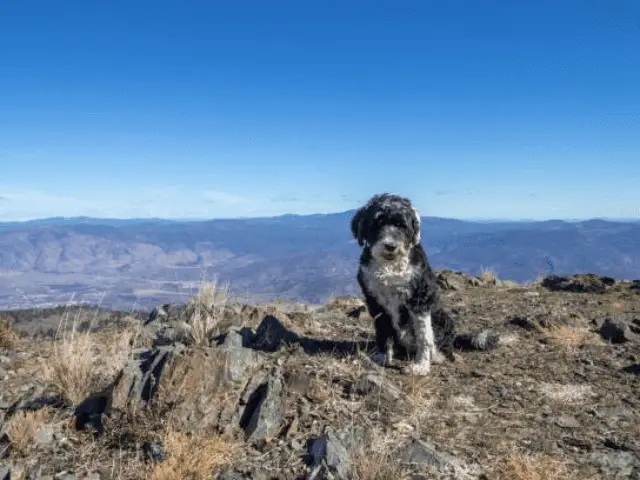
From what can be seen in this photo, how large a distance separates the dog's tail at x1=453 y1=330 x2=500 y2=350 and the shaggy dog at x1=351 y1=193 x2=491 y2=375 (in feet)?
2.90

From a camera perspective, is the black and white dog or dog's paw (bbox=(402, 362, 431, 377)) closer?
the black and white dog

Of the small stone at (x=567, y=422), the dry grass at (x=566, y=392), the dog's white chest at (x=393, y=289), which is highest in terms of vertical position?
the dog's white chest at (x=393, y=289)

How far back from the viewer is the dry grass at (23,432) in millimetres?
4254

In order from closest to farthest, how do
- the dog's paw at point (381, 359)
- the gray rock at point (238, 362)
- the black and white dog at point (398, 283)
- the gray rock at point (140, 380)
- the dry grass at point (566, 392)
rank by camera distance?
1. the gray rock at point (140, 380)
2. the gray rock at point (238, 362)
3. the dry grass at point (566, 392)
4. the black and white dog at point (398, 283)
5. the dog's paw at point (381, 359)

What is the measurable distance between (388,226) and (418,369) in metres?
1.72

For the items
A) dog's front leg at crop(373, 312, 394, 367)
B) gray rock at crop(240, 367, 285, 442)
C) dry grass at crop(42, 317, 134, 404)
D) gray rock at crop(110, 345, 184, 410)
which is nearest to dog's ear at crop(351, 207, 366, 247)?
dog's front leg at crop(373, 312, 394, 367)

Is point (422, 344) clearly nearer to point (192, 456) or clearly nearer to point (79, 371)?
point (192, 456)

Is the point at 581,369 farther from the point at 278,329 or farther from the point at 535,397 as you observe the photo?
the point at 278,329

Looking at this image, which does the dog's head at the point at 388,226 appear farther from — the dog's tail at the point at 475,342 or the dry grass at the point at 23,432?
the dry grass at the point at 23,432

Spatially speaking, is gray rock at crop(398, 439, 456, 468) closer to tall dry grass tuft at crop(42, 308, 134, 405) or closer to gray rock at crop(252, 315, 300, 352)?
gray rock at crop(252, 315, 300, 352)

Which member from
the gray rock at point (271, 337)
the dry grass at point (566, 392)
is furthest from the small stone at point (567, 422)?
the gray rock at point (271, 337)

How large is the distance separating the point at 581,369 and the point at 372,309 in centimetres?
276

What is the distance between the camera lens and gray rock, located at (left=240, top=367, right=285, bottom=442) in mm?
4328

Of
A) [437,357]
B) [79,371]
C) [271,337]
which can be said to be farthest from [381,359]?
[79,371]
